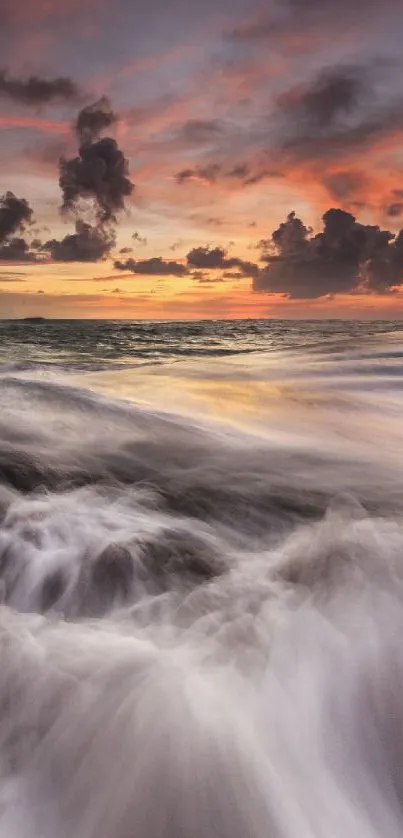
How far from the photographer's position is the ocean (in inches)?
54.9

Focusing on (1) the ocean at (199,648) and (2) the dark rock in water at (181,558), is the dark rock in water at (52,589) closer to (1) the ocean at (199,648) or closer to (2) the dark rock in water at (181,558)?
(1) the ocean at (199,648)

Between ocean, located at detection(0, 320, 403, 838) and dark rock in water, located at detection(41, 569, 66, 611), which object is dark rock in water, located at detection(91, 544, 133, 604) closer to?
ocean, located at detection(0, 320, 403, 838)

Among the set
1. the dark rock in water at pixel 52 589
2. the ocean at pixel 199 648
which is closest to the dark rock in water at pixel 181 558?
the ocean at pixel 199 648

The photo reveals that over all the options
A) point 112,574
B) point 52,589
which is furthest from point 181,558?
point 52,589

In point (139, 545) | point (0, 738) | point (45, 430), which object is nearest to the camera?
point (0, 738)

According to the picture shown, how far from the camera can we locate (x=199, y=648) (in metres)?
1.88

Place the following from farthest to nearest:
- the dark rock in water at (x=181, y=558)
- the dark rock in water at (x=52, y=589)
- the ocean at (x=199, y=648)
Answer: the dark rock in water at (x=181, y=558), the dark rock in water at (x=52, y=589), the ocean at (x=199, y=648)

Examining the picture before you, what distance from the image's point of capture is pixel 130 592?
226 cm

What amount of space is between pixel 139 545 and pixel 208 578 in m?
0.42

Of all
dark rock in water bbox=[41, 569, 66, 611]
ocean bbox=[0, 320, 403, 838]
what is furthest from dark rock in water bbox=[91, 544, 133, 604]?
dark rock in water bbox=[41, 569, 66, 611]

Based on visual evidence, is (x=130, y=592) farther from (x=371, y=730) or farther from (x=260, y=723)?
(x=371, y=730)

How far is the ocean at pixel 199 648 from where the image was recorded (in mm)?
1394

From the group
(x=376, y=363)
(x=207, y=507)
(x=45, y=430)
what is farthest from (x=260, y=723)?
(x=376, y=363)

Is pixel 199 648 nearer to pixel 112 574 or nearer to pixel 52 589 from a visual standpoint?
pixel 112 574
